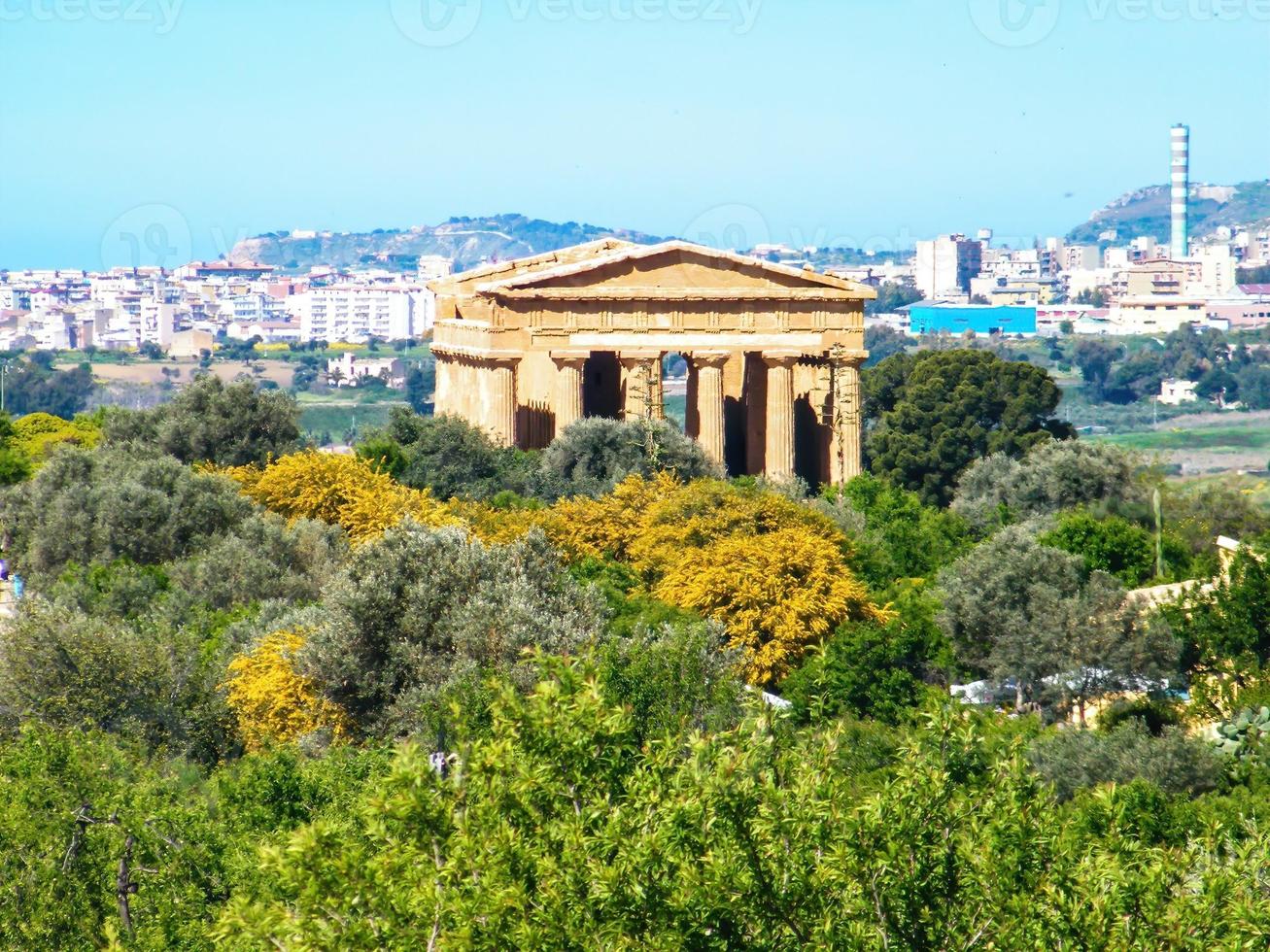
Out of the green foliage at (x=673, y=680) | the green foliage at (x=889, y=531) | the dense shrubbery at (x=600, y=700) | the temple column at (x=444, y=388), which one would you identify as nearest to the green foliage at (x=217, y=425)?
the dense shrubbery at (x=600, y=700)

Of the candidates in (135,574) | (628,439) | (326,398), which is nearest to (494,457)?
(628,439)

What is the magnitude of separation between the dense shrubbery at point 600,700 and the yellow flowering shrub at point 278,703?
5 cm

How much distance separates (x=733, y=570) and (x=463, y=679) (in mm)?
9240

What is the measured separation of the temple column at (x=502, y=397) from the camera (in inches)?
2152

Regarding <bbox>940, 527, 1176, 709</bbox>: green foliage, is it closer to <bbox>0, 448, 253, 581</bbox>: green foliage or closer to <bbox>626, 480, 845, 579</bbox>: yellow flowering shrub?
<bbox>626, 480, 845, 579</bbox>: yellow flowering shrub

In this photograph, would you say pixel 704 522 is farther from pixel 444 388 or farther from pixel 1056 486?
pixel 444 388

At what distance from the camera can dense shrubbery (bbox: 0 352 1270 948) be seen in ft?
54.6

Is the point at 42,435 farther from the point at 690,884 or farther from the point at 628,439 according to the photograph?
the point at 690,884

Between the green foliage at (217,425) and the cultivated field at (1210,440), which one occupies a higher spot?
the green foliage at (217,425)

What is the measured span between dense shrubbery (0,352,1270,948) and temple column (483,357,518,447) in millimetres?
1791

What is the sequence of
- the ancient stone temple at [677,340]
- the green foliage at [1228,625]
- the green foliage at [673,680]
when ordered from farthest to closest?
the ancient stone temple at [677,340], the green foliage at [1228,625], the green foliage at [673,680]

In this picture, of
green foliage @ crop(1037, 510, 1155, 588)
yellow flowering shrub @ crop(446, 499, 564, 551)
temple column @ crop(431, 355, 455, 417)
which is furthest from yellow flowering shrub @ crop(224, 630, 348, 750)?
temple column @ crop(431, 355, 455, 417)

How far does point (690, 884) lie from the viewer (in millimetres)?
16312

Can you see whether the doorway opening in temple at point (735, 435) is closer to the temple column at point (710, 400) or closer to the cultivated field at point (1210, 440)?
the temple column at point (710, 400)
